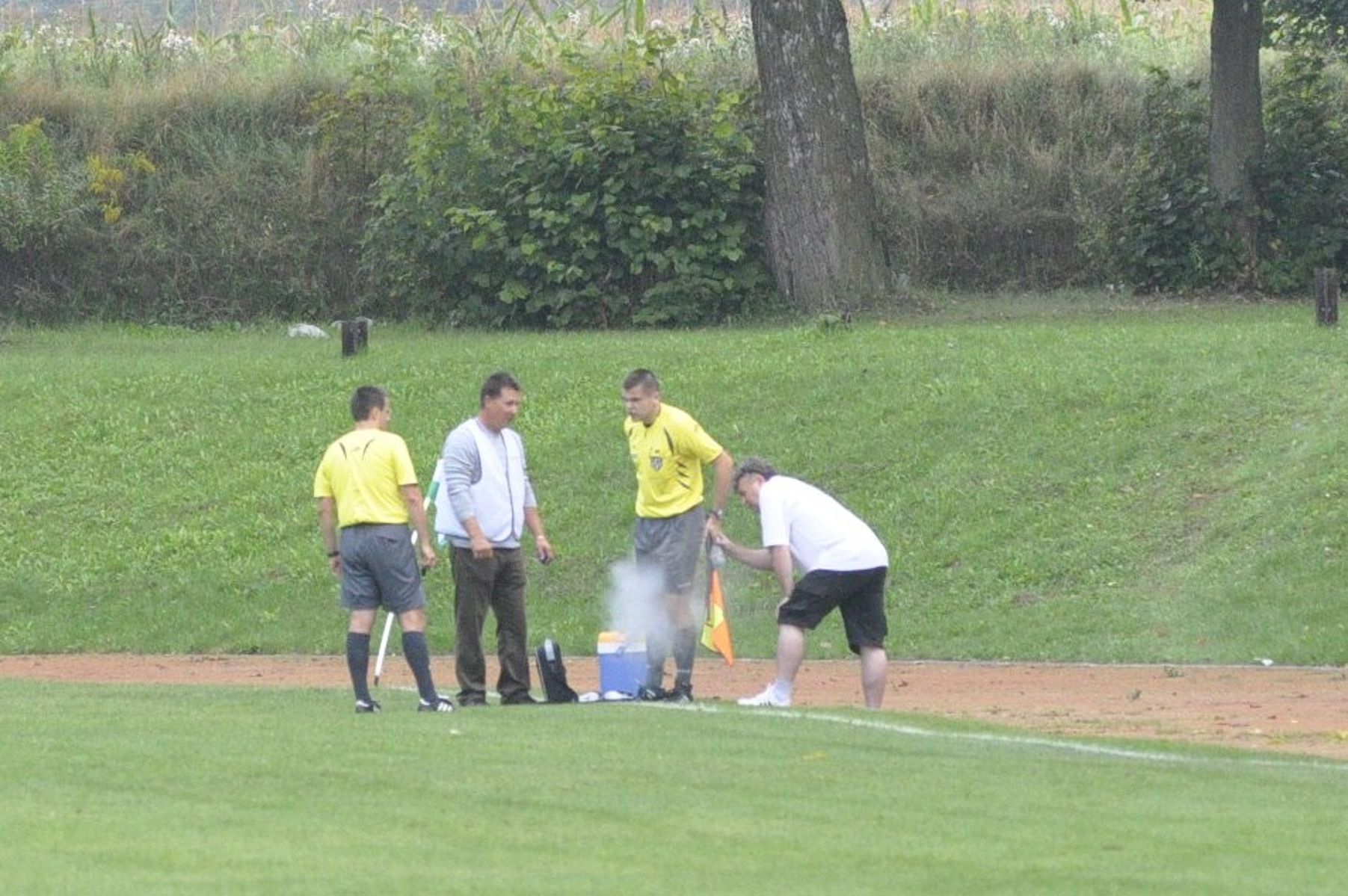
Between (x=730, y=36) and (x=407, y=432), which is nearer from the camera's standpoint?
(x=407, y=432)

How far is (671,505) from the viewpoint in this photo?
43.8ft

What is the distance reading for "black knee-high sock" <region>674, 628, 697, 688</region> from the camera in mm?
13312

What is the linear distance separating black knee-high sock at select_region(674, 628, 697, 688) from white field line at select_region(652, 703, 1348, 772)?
0.85 m

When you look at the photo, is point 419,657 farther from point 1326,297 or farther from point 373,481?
point 1326,297

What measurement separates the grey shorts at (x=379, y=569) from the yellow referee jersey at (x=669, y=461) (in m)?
1.68

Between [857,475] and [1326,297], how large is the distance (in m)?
6.02

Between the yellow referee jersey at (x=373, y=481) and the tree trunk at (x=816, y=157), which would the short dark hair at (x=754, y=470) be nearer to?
the yellow referee jersey at (x=373, y=481)

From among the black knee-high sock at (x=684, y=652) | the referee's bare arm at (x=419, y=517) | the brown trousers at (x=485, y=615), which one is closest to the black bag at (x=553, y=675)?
the brown trousers at (x=485, y=615)

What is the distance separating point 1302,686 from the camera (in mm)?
14664

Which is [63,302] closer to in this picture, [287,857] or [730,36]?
[730,36]

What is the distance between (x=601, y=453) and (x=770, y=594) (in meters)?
3.45

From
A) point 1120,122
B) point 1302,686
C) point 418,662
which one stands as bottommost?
point 1302,686

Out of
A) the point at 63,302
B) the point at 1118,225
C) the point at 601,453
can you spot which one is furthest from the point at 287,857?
the point at 63,302

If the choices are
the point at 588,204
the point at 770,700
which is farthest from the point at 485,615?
the point at 588,204
